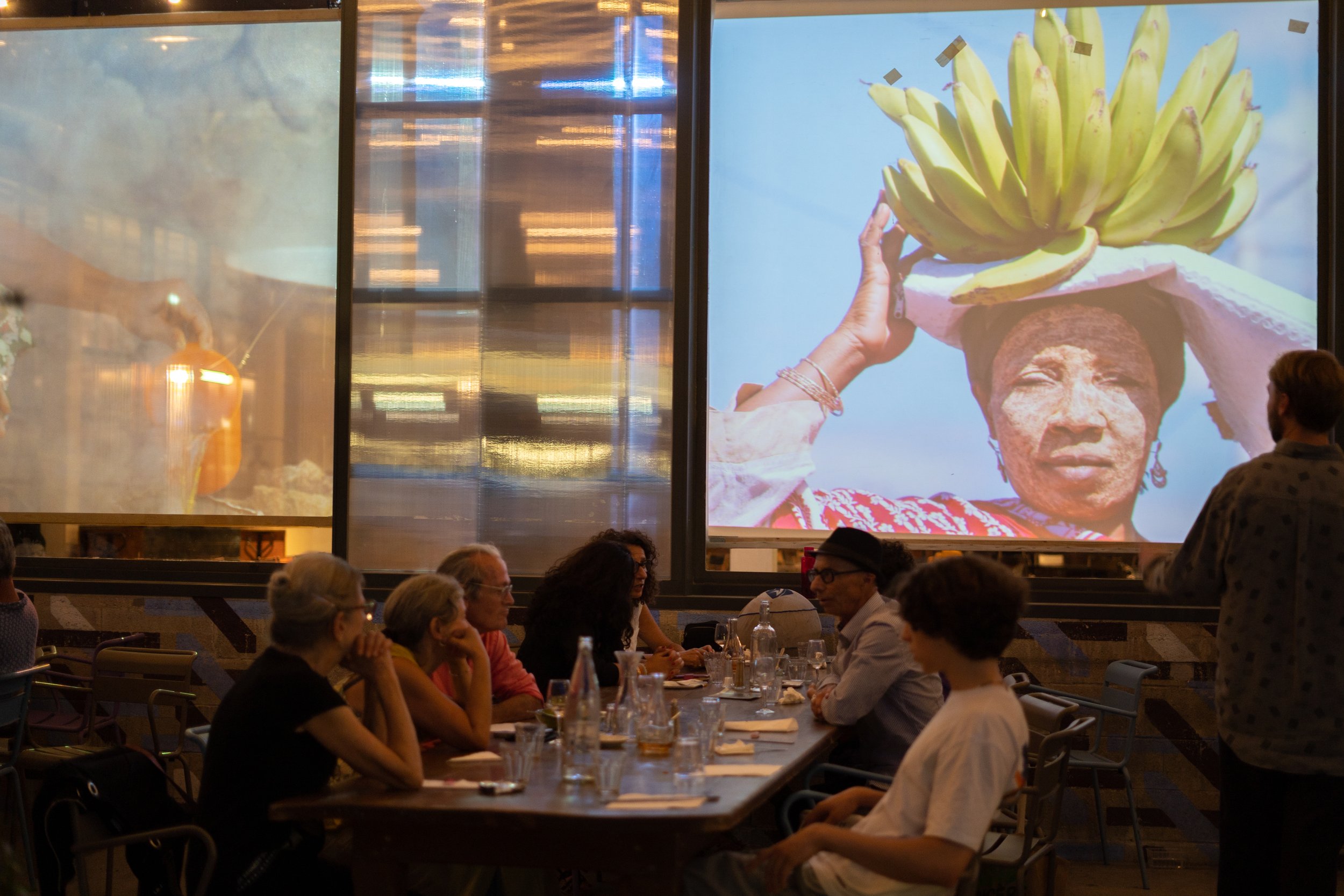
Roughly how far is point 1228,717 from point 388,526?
159 inches

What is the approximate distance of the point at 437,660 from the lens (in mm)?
3268

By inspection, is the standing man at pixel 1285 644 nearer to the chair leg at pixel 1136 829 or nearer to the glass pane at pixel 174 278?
the chair leg at pixel 1136 829

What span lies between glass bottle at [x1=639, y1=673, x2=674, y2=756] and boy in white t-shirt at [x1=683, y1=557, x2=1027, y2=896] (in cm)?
47

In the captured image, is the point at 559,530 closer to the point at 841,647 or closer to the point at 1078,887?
the point at 841,647

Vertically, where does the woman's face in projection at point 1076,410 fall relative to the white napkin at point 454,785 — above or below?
above

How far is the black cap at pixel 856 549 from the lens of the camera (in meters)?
3.89

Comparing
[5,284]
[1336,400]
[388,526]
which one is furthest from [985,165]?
[5,284]

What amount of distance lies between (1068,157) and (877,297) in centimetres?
110

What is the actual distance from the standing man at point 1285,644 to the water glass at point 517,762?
1726mm

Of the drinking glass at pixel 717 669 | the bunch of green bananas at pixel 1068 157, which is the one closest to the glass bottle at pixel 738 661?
the drinking glass at pixel 717 669

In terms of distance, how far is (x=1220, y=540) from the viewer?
306 cm

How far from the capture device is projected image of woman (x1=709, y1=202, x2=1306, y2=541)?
5.59 metres

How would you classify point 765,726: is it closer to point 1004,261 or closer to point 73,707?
point 1004,261

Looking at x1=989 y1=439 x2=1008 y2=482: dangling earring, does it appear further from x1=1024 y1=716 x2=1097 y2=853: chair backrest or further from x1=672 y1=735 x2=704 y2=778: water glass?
x1=672 y1=735 x2=704 y2=778: water glass
